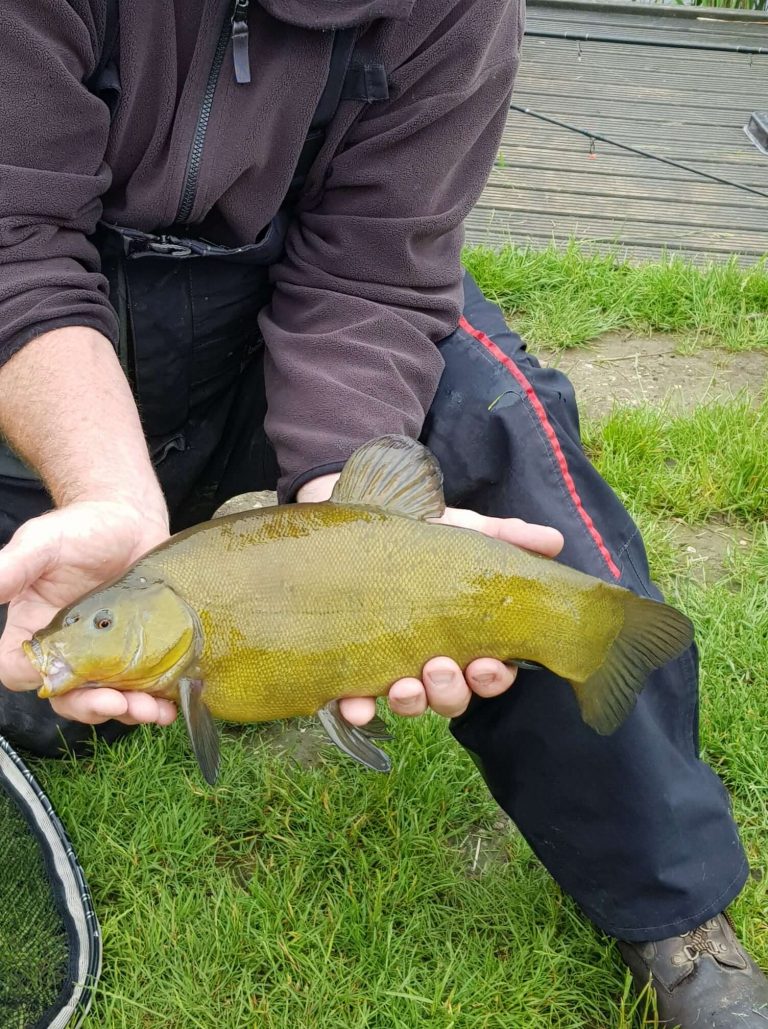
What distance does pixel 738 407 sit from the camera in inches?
126

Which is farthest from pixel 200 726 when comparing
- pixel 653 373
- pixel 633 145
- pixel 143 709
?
pixel 633 145

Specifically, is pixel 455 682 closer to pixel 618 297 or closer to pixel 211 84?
pixel 211 84

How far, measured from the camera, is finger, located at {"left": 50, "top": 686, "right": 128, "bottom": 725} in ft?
4.86

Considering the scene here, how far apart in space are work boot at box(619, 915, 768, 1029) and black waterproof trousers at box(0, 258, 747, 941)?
0.18 ft

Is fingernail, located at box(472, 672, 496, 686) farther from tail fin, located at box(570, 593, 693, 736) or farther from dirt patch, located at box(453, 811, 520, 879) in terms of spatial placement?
dirt patch, located at box(453, 811, 520, 879)

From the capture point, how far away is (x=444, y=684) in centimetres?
158

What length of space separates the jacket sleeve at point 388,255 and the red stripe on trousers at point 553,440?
116mm

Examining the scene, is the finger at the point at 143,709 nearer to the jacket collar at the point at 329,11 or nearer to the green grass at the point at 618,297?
the jacket collar at the point at 329,11

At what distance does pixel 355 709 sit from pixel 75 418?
67 cm

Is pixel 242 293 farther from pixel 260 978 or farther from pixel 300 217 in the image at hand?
pixel 260 978

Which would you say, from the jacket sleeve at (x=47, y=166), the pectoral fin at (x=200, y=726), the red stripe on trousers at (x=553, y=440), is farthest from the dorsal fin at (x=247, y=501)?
the pectoral fin at (x=200, y=726)

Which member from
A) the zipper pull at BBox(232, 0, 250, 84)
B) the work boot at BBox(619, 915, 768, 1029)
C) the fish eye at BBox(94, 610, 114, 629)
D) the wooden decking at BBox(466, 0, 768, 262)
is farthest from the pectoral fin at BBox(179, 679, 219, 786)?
the wooden decking at BBox(466, 0, 768, 262)

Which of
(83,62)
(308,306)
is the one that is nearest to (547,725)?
(308,306)

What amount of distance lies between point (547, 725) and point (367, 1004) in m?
0.58
